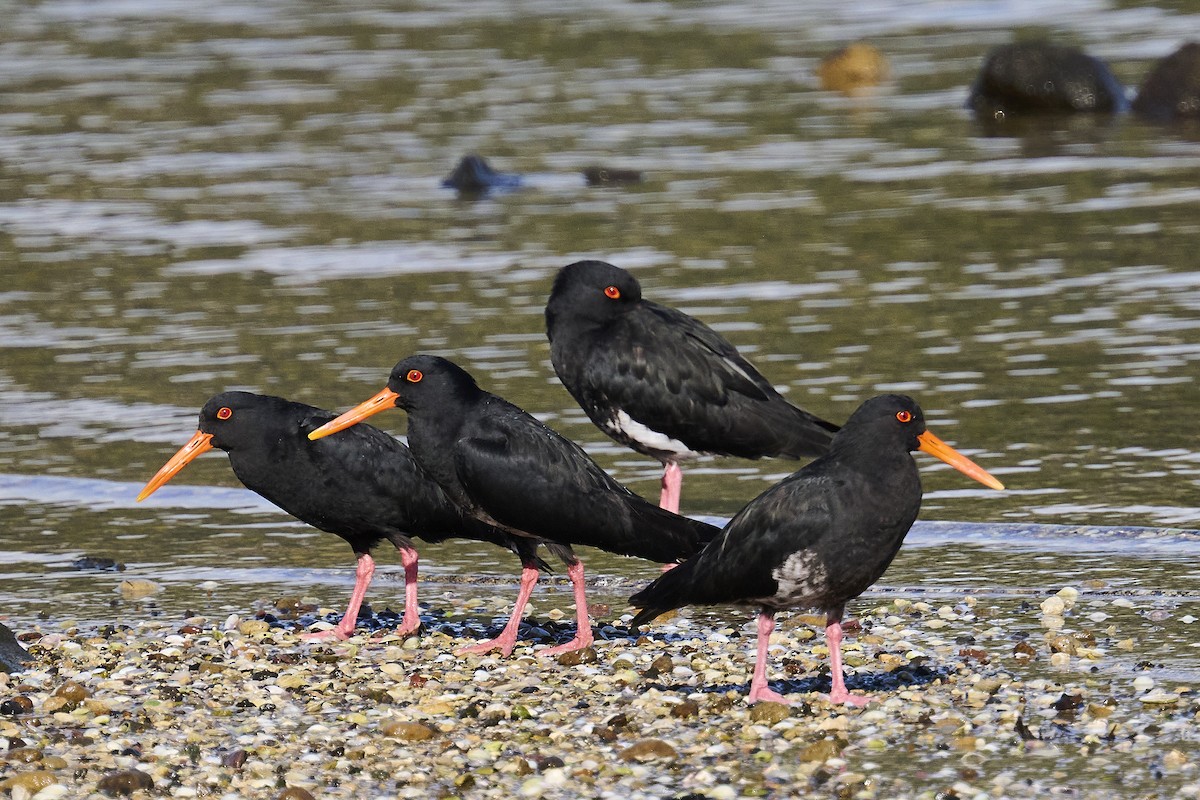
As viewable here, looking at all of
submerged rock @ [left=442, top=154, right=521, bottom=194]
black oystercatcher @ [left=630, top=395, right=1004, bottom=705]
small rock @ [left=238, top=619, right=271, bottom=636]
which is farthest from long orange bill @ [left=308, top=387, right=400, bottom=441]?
submerged rock @ [left=442, top=154, right=521, bottom=194]

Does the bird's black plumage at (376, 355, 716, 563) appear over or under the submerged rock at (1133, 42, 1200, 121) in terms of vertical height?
under

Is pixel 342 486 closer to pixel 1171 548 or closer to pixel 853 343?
pixel 1171 548

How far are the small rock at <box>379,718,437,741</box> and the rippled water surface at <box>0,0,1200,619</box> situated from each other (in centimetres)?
222

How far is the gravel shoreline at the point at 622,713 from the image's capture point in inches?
223

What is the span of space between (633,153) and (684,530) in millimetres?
12304

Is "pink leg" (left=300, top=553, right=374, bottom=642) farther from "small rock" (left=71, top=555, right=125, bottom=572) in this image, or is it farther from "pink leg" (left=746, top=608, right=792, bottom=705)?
"pink leg" (left=746, top=608, right=792, bottom=705)

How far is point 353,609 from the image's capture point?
761 centimetres

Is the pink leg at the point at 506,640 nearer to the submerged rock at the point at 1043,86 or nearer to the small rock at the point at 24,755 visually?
the small rock at the point at 24,755

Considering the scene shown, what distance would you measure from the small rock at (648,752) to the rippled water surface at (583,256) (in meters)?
2.34

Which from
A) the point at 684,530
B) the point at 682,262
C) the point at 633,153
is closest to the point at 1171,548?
the point at 684,530

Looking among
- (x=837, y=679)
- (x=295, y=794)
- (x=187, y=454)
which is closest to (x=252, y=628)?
(x=187, y=454)

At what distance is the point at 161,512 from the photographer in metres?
9.70

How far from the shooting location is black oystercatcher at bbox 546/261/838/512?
8.65m

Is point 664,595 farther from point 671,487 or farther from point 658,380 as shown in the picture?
point 671,487
